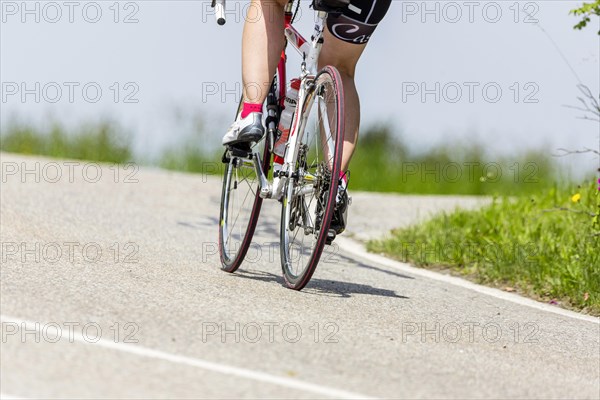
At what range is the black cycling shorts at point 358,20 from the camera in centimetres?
529

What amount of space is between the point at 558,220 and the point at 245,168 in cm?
343

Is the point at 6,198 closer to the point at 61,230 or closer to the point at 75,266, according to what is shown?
the point at 61,230

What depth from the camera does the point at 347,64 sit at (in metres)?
5.48

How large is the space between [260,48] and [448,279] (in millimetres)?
2483

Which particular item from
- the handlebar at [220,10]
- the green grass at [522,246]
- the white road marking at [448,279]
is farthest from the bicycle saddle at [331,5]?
the green grass at [522,246]

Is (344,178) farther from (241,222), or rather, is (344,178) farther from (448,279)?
(448,279)

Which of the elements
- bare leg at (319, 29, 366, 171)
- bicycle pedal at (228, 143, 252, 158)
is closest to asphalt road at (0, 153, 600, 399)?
bicycle pedal at (228, 143, 252, 158)

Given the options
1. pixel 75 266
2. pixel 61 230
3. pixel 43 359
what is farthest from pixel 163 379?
pixel 61 230

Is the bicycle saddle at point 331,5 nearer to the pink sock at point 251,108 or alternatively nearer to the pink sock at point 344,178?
the pink sock at point 251,108

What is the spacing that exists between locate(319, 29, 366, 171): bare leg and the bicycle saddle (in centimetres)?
32

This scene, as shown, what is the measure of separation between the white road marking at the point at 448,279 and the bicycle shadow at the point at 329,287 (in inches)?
35.4

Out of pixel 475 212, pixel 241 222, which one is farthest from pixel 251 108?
pixel 475 212

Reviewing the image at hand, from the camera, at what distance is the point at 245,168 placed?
595cm

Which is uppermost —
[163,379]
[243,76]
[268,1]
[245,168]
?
[268,1]
